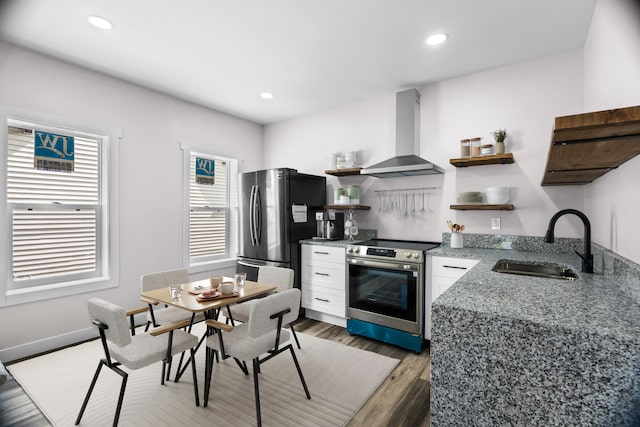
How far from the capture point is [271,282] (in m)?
2.83

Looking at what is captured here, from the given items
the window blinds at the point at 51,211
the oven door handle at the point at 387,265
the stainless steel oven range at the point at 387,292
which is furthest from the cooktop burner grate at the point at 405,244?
the window blinds at the point at 51,211

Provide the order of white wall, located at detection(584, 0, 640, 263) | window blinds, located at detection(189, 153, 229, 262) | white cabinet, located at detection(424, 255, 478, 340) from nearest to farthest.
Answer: white wall, located at detection(584, 0, 640, 263) → white cabinet, located at detection(424, 255, 478, 340) → window blinds, located at detection(189, 153, 229, 262)

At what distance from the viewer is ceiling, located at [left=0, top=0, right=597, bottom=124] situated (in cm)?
212

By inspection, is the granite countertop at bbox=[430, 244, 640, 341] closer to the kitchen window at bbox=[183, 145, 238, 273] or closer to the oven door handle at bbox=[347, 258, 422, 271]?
the oven door handle at bbox=[347, 258, 422, 271]

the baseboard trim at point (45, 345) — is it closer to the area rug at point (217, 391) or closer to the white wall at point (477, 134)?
the area rug at point (217, 391)

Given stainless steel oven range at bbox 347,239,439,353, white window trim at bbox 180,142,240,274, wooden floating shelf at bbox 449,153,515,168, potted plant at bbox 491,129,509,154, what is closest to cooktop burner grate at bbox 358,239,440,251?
stainless steel oven range at bbox 347,239,439,353

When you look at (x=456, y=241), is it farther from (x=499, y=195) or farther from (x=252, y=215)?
(x=252, y=215)

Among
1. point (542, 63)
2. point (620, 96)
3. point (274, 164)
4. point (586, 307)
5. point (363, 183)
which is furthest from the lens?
point (274, 164)

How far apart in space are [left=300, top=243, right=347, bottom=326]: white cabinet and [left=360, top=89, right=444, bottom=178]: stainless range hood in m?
1.00

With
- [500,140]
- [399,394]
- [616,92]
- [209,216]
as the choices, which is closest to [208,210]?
[209,216]

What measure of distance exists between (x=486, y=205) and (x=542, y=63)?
1.40 meters

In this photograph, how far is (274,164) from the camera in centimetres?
481

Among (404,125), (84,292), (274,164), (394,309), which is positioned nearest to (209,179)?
(274,164)

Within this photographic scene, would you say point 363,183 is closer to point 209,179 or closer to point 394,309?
point 394,309
